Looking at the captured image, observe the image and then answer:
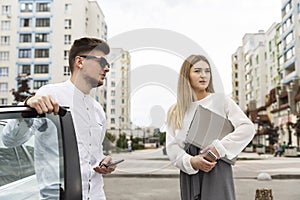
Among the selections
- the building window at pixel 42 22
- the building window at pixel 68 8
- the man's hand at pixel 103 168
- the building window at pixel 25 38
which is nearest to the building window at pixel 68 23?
the building window at pixel 68 8

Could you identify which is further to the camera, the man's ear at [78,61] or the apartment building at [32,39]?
the apartment building at [32,39]

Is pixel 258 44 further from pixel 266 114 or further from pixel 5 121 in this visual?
pixel 5 121

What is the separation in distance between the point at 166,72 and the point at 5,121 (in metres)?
0.54

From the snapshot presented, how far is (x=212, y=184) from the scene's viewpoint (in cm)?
110

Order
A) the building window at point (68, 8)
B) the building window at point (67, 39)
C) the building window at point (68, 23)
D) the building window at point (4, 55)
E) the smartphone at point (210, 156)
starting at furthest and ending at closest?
the building window at point (4, 55)
the building window at point (67, 39)
the building window at point (68, 23)
the building window at point (68, 8)
the smartphone at point (210, 156)

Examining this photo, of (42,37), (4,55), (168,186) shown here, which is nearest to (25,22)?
(42,37)

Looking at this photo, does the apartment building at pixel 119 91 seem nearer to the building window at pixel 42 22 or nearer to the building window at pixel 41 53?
the building window at pixel 42 22

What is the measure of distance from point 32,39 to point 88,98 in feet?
77.9

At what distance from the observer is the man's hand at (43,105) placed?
0.71 meters

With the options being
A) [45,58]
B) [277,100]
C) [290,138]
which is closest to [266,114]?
[277,100]

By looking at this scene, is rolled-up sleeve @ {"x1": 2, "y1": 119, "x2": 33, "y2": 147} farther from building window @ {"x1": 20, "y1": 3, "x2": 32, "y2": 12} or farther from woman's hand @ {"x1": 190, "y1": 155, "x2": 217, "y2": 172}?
building window @ {"x1": 20, "y1": 3, "x2": 32, "y2": 12}

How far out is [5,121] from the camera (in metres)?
0.72

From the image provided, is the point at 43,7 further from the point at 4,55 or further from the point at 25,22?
the point at 4,55

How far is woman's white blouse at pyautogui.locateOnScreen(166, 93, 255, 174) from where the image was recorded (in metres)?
1.07
